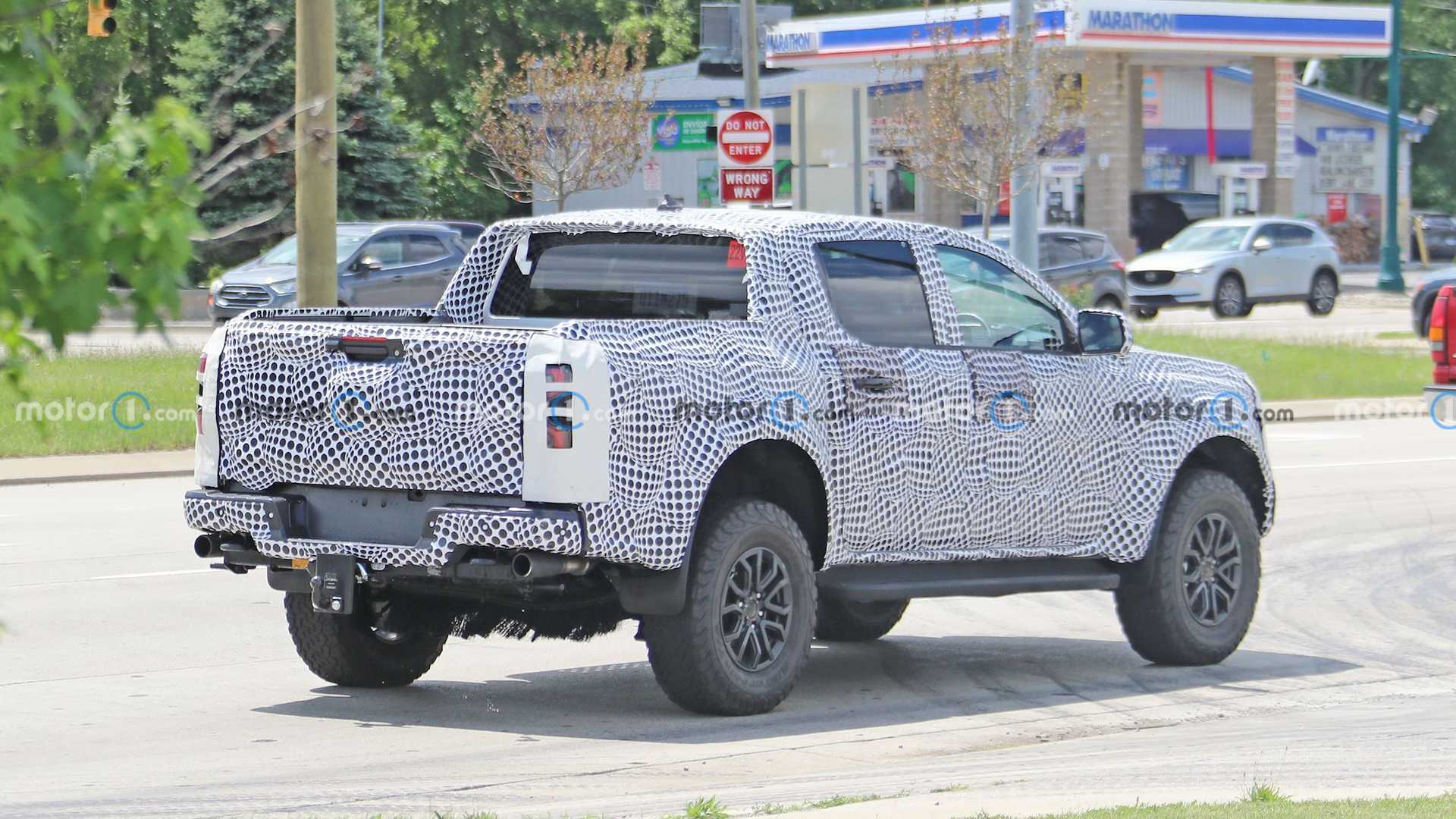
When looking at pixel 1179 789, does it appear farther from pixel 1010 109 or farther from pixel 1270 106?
pixel 1270 106

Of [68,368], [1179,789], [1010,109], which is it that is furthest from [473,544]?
[1010,109]

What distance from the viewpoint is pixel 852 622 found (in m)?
10.7

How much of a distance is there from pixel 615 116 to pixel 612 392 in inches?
1088

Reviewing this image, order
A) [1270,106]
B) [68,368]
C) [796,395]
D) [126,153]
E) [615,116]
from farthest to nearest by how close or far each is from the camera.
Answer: [1270,106]
[615,116]
[68,368]
[796,395]
[126,153]

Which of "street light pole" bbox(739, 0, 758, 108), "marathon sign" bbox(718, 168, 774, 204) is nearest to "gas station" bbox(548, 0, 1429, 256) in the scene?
"street light pole" bbox(739, 0, 758, 108)

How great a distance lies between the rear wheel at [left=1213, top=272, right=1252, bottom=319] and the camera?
39.4 metres

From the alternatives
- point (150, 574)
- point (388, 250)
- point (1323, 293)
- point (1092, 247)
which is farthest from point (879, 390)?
point (1323, 293)

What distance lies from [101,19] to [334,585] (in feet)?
32.5

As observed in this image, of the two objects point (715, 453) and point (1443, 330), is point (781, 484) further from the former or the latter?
point (1443, 330)

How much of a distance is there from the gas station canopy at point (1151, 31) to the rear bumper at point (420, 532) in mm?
40653

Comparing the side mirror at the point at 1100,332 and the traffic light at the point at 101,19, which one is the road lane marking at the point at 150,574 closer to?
the traffic light at the point at 101,19

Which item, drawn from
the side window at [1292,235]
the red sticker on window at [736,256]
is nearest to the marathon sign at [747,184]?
the red sticker on window at [736,256]

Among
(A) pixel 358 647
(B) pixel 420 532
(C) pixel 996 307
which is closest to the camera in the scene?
(B) pixel 420 532

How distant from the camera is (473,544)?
7758 millimetres
